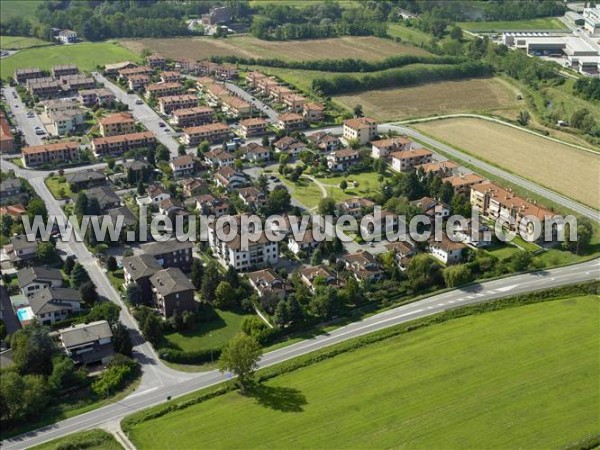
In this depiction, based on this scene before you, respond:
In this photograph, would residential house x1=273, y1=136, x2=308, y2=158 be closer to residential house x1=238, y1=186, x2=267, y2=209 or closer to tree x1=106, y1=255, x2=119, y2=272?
residential house x1=238, y1=186, x2=267, y2=209

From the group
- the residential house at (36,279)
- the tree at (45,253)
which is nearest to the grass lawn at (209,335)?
the residential house at (36,279)

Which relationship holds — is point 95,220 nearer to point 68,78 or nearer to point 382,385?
point 382,385

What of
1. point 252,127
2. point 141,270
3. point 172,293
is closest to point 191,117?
point 252,127

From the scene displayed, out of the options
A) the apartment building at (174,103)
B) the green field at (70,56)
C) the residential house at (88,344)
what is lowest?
the residential house at (88,344)

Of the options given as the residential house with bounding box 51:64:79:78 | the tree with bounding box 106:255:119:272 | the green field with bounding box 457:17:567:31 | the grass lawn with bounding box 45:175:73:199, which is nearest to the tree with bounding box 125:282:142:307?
the tree with bounding box 106:255:119:272

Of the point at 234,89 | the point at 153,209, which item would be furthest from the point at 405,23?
the point at 153,209

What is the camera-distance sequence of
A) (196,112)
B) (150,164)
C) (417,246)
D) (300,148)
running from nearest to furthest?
(417,246), (150,164), (300,148), (196,112)

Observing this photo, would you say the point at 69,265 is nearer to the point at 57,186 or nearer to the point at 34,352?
the point at 34,352

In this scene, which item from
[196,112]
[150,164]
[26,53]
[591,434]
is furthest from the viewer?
[26,53]

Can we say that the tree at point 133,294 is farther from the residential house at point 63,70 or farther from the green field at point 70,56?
the green field at point 70,56
